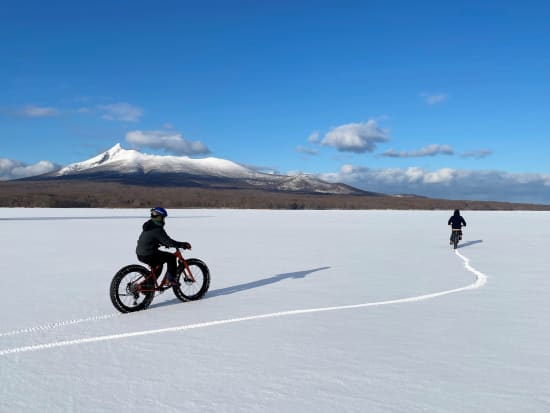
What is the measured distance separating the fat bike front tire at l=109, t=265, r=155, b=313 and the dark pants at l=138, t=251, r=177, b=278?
19cm

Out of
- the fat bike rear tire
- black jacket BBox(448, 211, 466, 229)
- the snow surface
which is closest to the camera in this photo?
the snow surface

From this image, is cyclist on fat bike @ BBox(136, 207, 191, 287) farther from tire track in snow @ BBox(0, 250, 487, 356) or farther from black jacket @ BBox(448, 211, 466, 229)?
black jacket @ BBox(448, 211, 466, 229)

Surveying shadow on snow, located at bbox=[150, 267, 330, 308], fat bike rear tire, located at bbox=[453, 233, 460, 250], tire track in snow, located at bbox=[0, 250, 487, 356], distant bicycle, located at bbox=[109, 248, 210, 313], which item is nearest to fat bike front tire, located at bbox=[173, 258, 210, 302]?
distant bicycle, located at bbox=[109, 248, 210, 313]

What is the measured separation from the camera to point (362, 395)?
4.85 metres

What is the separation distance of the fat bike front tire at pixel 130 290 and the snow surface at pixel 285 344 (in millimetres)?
250

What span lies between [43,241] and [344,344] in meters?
18.8

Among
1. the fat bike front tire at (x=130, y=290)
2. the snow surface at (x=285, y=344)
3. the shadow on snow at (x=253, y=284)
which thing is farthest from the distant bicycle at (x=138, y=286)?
the shadow on snow at (x=253, y=284)

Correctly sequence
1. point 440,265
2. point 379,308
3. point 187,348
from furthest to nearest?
point 440,265 < point 379,308 < point 187,348

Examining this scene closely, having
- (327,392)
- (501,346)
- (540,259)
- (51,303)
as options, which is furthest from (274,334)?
(540,259)

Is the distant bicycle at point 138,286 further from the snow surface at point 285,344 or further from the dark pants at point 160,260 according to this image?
the snow surface at point 285,344

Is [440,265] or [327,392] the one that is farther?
[440,265]

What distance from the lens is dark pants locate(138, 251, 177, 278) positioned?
8672 mm

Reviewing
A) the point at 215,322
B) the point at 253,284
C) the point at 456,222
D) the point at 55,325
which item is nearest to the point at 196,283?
the point at 215,322

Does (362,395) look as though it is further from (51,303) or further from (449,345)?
(51,303)
